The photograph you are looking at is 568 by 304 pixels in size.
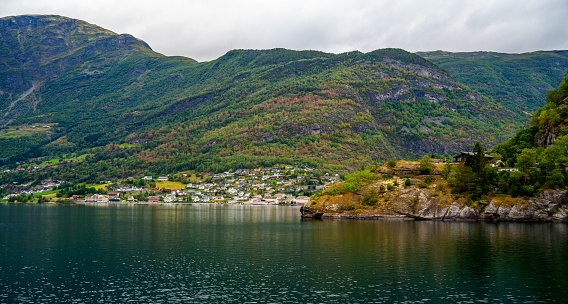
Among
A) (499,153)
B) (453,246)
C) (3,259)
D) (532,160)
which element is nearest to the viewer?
(3,259)

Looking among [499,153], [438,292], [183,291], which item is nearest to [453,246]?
[438,292]

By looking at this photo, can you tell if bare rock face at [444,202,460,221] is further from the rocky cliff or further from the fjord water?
the fjord water

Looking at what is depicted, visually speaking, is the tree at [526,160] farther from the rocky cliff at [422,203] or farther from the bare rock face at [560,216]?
the bare rock face at [560,216]

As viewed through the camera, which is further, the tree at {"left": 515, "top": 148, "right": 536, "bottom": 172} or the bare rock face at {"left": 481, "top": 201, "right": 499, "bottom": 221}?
the bare rock face at {"left": 481, "top": 201, "right": 499, "bottom": 221}

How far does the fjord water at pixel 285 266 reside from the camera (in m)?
35.4

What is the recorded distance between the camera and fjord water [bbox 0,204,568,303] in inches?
1393

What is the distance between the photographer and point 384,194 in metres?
108

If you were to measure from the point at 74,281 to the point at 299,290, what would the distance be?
67.9 feet

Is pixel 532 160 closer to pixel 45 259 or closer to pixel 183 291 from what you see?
pixel 183 291

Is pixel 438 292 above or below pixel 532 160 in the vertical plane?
below

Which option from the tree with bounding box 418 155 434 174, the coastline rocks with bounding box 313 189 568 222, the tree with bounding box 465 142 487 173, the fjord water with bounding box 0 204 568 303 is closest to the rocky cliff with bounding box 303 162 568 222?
the coastline rocks with bounding box 313 189 568 222

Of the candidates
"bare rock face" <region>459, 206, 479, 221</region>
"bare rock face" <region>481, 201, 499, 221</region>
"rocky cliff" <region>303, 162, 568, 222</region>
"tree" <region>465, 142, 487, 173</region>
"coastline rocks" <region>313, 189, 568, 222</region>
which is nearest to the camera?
"coastline rocks" <region>313, 189, 568, 222</region>

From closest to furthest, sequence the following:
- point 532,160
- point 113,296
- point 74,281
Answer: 1. point 113,296
2. point 74,281
3. point 532,160

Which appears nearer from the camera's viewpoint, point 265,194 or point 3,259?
point 3,259
